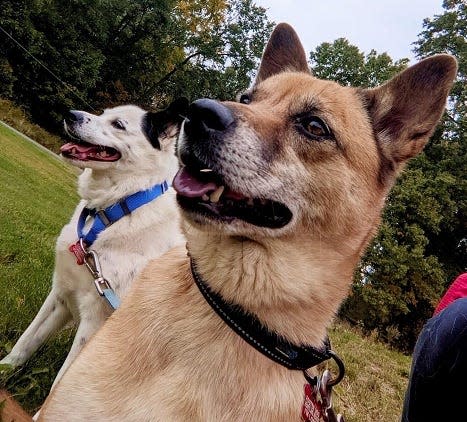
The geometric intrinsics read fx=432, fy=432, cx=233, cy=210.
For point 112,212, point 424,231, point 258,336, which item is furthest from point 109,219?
point 424,231

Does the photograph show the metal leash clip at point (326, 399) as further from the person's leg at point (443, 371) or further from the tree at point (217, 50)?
the tree at point (217, 50)

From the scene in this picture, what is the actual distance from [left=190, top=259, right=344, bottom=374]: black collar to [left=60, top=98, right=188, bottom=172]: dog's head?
2.46 metres

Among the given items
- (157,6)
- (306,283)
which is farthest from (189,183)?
(157,6)

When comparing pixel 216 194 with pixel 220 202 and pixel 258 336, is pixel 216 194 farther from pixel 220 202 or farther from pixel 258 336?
pixel 258 336

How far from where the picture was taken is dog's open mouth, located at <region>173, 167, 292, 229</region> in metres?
1.93

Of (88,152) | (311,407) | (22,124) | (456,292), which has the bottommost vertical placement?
(22,124)

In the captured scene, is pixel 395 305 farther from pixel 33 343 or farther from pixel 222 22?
pixel 222 22

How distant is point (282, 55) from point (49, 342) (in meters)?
2.95

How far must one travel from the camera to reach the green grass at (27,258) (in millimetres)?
3084

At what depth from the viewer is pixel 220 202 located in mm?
2025

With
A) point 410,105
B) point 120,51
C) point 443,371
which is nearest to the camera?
point 443,371

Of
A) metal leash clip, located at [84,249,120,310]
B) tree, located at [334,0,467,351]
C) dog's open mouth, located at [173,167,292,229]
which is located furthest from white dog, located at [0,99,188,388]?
tree, located at [334,0,467,351]

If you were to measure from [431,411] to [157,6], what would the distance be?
3284 centimetres

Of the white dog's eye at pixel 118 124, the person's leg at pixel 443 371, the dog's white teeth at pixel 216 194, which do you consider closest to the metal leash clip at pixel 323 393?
the person's leg at pixel 443 371
